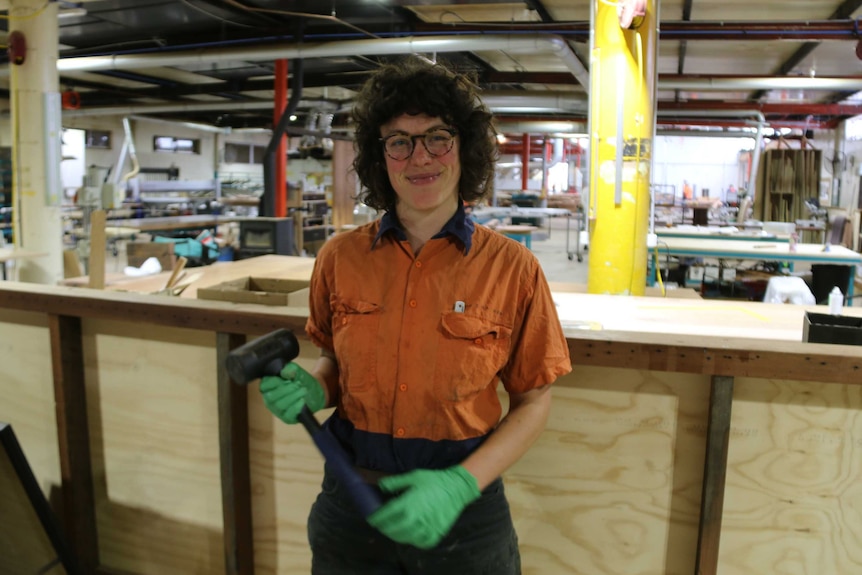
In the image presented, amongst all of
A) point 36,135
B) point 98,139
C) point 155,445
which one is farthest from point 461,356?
point 98,139

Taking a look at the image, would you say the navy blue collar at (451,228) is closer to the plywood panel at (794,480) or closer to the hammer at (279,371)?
the hammer at (279,371)

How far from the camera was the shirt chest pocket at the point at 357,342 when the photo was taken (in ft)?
4.01

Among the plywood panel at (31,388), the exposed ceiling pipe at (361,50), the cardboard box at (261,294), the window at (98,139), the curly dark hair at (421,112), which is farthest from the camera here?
the window at (98,139)

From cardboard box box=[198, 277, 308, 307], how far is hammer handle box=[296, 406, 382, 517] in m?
0.66

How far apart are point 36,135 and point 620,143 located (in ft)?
15.0

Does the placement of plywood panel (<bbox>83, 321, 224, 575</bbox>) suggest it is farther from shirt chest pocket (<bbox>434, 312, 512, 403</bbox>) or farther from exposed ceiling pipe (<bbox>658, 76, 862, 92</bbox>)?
exposed ceiling pipe (<bbox>658, 76, 862, 92</bbox>)

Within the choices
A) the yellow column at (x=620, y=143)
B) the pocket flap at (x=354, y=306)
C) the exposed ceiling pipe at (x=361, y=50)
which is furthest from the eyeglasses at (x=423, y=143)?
the exposed ceiling pipe at (x=361, y=50)

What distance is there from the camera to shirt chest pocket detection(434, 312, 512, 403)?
1188 millimetres

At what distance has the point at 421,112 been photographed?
1.29m

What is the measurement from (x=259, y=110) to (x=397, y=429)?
13343 mm

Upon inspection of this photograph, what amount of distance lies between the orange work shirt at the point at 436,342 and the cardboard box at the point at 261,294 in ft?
1.84

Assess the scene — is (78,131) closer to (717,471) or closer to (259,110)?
(259,110)

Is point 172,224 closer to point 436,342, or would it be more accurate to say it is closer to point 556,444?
point 556,444

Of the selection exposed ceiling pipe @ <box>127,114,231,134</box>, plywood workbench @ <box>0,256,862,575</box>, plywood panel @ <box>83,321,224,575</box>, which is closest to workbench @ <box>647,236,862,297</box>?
plywood workbench @ <box>0,256,862,575</box>
